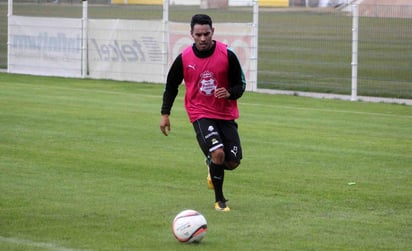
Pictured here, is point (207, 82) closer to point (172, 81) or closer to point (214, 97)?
point (214, 97)

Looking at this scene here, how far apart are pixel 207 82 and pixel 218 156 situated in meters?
0.74

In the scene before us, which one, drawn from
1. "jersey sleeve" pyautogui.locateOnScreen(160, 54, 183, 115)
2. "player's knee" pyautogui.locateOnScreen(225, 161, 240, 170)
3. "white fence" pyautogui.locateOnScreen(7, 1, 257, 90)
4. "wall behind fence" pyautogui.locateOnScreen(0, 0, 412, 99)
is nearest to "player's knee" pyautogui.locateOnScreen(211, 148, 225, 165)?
"player's knee" pyautogui.locateOnScreen(225, 161, 240, 170)

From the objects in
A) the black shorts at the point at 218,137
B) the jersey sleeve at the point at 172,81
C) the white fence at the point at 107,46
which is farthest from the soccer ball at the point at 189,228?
the white fence at the point at 107,46

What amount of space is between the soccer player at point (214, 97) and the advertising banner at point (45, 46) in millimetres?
19466

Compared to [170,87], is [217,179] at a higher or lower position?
lower

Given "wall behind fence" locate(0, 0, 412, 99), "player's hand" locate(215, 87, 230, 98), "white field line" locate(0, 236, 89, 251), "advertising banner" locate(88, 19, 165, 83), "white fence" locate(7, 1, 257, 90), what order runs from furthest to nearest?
1. "advertising banner" locate(88, 19, 165, 83)
2. "white fence" locate(7, 1, 257, 90)
3. "wall behind fence" locate(0, 0, 412, 99)
4. "player's hand" locate(215, 87, 230, 98)
5. "white field line" locate(0, 236, 89, 251)

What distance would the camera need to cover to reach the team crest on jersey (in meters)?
10.3

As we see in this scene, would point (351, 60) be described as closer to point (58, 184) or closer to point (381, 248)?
point (58, 184)

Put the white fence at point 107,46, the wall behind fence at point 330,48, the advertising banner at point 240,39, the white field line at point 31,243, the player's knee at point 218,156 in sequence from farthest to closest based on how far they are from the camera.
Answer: the white fence at point 107,46 < the advertising banner at point 240,39 < the wall behind fence at point 330,48 < the player's knee at point 218,156 < the white field line at point 31,243

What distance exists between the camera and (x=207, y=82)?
10.3 metres

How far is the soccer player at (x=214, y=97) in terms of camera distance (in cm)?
1022

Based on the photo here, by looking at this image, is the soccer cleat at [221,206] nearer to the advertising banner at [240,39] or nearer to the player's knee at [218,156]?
the player's knee at [218,156]

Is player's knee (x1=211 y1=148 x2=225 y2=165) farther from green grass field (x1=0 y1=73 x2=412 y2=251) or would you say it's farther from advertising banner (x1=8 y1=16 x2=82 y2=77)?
advertising banner (x1=8 y1=16 x2=82 y2=77)

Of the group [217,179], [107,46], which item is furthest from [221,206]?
[107,46]
